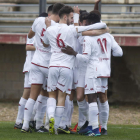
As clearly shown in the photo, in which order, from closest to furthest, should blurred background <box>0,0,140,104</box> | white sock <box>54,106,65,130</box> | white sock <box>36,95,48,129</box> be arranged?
white sock <box>54,106,65,130</box> → white sock <box>36,95,48,129</box> → blurred background <box>0,0,140,104</box>

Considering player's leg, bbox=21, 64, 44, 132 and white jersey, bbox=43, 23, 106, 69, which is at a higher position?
white jersey, bbox=43, 23, 106, 69

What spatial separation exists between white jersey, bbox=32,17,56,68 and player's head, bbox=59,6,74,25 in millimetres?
421

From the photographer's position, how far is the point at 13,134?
5.73 metres

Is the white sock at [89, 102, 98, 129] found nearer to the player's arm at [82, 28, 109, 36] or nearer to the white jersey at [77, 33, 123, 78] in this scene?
the white jersey at [77, 33, 123, 78]

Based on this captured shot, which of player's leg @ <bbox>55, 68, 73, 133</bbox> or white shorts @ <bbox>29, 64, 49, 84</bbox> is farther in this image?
white shorts @ <bbox>29, 64, 49, 84</bbox>

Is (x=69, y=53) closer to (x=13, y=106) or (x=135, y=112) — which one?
(x=135, y=112)

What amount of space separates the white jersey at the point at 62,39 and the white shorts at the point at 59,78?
0.08 m

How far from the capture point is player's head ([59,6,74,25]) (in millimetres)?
5633

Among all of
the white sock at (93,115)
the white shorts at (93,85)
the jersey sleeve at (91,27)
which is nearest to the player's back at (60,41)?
the jersey sleeve at (91,27)

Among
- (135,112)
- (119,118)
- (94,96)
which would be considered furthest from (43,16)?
(135,112)

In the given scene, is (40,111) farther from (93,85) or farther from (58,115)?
(93,85)

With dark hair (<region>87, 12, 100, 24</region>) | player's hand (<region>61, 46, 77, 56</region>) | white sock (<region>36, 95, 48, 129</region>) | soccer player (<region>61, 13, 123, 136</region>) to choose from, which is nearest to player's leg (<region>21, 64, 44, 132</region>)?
white sock (<region>36, 95, 48, 129</region>)

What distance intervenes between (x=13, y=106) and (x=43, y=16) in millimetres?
6377

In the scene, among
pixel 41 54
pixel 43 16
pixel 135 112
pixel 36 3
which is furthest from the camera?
pixel 36 3
